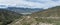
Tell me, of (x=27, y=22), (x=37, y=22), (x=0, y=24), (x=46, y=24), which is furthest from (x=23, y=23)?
(x=0, y=24)

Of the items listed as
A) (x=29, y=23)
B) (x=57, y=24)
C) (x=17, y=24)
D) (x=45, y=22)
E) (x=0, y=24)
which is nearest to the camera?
(x=57, y=24)

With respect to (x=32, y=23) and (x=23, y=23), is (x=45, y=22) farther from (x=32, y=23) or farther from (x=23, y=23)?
(x=23, y=23)

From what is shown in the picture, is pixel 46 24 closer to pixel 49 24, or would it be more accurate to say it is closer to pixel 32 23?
pixel 49 24

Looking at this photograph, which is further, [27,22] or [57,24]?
[27,22]

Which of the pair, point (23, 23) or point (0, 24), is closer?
point (23, 23)

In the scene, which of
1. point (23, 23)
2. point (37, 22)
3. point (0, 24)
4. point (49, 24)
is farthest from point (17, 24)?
point (0, 24)

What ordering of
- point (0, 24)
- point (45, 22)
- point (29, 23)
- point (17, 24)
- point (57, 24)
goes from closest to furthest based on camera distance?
point (57, 24), point (45, 22), point (29, 23), point (17, 24), point (0, 24)

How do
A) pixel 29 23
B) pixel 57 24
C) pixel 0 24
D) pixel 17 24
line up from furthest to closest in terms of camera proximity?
pixel 0 24 → pixel 17 24 → pixel 29 23 → pixel 57 24
